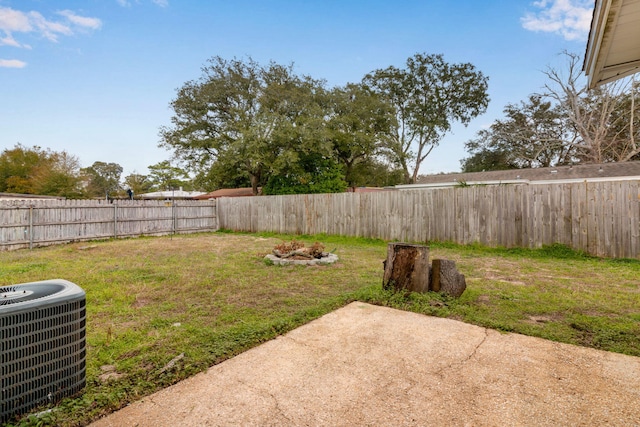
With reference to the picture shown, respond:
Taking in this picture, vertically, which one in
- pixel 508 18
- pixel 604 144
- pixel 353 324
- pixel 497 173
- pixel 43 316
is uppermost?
pixel 508 18

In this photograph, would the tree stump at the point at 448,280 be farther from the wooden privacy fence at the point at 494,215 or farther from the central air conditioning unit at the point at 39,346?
the wooden privacy fence at the point at 494,215

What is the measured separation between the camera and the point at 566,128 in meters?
22.3

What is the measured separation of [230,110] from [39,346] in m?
17.8

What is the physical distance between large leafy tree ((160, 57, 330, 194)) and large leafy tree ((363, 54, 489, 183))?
339 inches

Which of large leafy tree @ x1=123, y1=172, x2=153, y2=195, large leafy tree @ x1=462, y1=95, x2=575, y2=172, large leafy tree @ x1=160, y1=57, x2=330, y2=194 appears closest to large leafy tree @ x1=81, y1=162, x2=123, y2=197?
large leafy tree @ x1=123, y1=172, x2=153, y2=195

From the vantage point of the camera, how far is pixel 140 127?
1794cm

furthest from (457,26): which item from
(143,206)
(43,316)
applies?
(43,316)

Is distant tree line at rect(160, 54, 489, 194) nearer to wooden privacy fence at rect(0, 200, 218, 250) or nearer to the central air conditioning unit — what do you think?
wooden privacy fence at rect(0, 200, 218, 250)

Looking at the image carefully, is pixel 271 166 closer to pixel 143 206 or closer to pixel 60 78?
pixel 143 206

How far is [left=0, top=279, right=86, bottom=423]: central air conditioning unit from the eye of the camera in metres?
1.50

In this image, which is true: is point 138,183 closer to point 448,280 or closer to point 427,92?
point 427,92

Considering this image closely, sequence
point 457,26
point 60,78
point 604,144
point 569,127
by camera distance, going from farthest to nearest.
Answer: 1. point 569,127
2. point 604,144
3. point 457,26
4. point 60,78

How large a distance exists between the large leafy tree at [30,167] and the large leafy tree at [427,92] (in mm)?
26878

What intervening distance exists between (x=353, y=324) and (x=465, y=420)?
1426 millimetres
